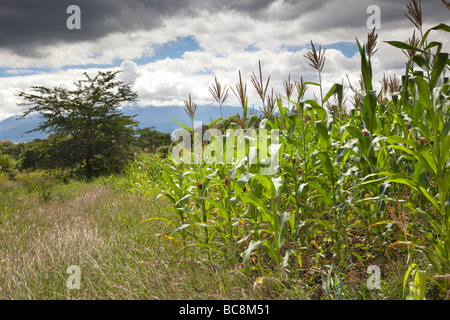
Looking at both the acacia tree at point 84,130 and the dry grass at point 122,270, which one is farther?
the acacia tree at point 84,130

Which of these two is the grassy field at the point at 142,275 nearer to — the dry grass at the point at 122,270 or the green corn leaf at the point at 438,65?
the dry grass at the point at 122,270

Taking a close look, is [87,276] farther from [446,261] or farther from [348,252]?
[446,261]

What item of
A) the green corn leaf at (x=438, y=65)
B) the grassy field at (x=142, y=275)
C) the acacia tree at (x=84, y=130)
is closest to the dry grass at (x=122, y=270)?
the grassy field at (x=142, y=275)

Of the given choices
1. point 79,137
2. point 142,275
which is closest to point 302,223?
point 142,275

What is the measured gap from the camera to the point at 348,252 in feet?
8.46

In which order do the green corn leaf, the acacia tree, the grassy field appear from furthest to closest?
the acacia tree → the grassy field → the green corn leaf

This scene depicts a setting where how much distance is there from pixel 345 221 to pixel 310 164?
0.69 m

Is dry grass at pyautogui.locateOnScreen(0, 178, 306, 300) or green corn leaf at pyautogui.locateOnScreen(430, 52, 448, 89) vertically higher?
green corn leaf at pyautogui.locateOnScreen(430, 52, 448, 89)

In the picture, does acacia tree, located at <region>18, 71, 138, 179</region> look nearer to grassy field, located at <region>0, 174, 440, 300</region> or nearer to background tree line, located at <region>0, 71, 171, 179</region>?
background tree line, located at <region>0, 71, 171, 179</region>

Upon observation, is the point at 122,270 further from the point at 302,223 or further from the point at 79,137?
the point at 79,137

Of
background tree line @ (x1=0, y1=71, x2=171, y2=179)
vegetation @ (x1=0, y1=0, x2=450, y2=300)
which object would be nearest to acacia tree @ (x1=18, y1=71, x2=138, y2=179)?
background tree line @ (x1=0, y1=71, x2=171, y2=179)

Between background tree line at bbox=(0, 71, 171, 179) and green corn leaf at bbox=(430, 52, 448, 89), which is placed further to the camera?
background tree line at bbox=(0, 71, 171, 179)

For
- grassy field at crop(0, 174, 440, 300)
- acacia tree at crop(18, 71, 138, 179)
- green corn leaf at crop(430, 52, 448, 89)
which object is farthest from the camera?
acacia tree at crop(18, 71, 138, 179)

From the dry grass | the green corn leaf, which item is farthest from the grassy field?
the green corn leaf
